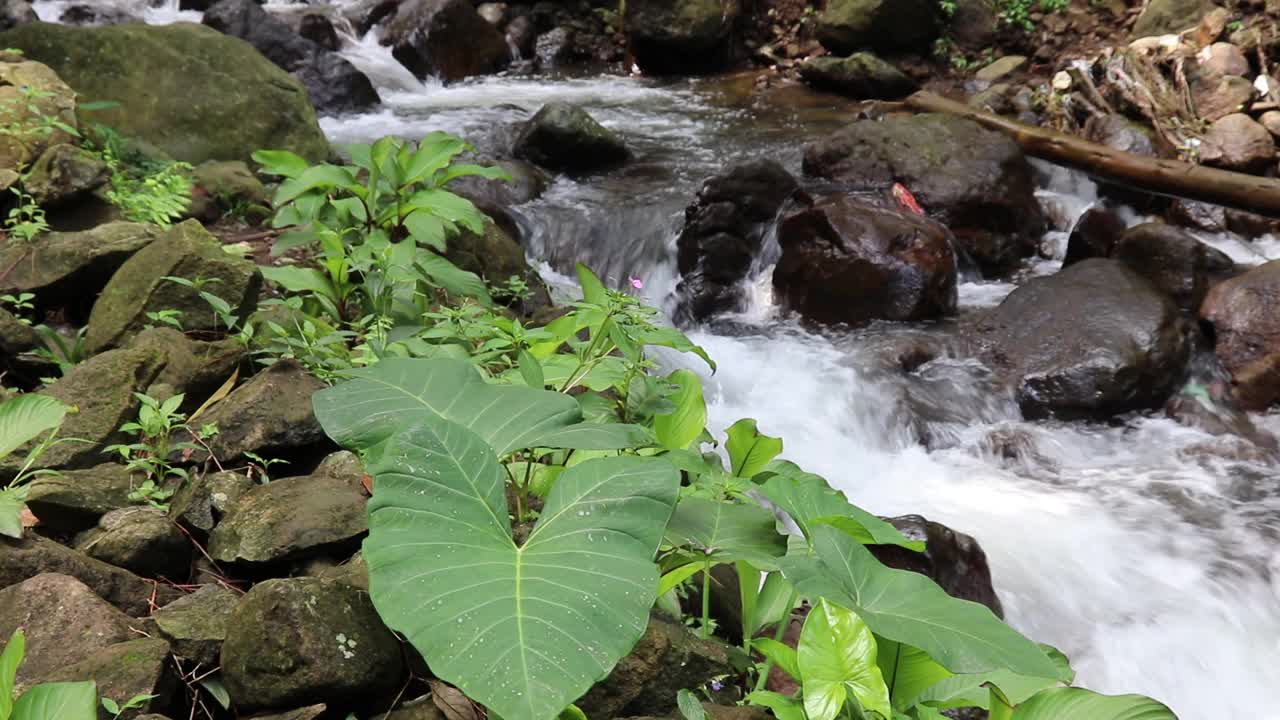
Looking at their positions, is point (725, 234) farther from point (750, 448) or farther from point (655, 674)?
point (655, 674)

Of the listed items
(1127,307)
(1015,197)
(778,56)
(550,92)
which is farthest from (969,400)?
(778,56)

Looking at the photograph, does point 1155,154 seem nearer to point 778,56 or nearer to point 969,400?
point 969,400

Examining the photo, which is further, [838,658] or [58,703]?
[838,658]

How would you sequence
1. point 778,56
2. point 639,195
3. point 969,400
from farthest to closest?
point 778,56 → point 639,195 → point 969,400

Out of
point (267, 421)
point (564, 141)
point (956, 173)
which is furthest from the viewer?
point (564, 141)

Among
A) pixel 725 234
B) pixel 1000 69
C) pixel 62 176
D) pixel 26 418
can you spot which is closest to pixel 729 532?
pixel 26 418

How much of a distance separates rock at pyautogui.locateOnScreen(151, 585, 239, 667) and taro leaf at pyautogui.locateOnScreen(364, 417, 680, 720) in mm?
552

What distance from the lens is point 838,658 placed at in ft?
5.07

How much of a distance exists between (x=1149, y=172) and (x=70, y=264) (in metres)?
6.57

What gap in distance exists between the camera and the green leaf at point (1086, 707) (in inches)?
61.5

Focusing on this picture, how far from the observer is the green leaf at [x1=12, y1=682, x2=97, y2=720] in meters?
1.28

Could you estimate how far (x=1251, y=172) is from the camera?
272 inches

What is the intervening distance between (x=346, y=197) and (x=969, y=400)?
336 centimetres

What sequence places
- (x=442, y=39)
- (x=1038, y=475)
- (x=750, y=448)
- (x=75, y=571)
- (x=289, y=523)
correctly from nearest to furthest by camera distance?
1. (x=75, y=571)
2. (x=289, y=523)
3. (x=750, y=448)
4. (x=1038, y=475)
5. (x=442, y=39)
